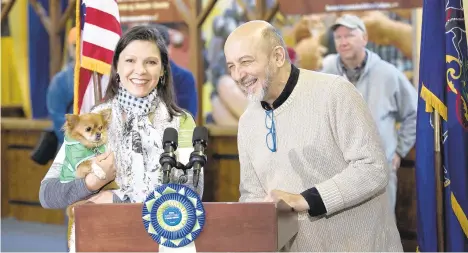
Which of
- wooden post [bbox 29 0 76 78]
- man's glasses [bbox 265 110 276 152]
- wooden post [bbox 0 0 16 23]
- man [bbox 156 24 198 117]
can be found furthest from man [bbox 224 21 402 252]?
wooden post [bbox 0 0 16 23]

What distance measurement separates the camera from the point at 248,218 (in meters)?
2.10

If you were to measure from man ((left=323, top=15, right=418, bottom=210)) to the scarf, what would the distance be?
10.3 feet

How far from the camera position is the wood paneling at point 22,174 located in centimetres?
804

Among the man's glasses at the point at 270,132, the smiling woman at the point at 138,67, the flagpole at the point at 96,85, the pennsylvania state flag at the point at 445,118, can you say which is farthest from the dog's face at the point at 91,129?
the pennsylvania state flag at the point at 445,118

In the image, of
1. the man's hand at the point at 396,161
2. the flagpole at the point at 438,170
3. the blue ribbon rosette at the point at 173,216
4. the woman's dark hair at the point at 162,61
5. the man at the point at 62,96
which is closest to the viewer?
the blue ribbon rosette at the point at 173,216

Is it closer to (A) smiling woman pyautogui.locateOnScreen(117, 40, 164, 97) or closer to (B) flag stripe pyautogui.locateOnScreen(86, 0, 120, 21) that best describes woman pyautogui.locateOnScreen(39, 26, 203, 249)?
(A) smiling woman pyautogui.locateOnScreen(117, 40, 164, 97)

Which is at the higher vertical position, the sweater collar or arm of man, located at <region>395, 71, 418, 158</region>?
arm of man, located at <region>395, 71, 418, 158</region>

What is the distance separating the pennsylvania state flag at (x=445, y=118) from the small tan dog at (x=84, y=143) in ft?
6.33

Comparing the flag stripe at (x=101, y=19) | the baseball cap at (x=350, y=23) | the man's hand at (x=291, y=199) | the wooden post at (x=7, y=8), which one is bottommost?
the man's hand at (x=291, y=199)

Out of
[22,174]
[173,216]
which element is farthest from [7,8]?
[173,216]

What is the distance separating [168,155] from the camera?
2146mm

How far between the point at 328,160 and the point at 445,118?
5.06 ft

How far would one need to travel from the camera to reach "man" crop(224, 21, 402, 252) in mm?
2523

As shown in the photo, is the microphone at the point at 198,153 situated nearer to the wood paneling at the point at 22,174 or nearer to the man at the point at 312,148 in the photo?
the man at the point at 312,148
